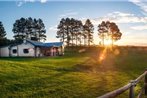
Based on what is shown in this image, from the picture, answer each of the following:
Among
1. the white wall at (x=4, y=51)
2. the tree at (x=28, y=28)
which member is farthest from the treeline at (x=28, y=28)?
the white wall at (x=4, y=51)

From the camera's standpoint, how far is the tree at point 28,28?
397 ft

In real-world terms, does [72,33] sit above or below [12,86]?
above

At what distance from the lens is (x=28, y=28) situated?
12238cm

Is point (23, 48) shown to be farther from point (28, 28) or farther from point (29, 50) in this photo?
point (28, 28)

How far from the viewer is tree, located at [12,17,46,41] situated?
121m

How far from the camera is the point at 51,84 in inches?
750

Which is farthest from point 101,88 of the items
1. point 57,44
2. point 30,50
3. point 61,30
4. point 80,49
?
point 61,30

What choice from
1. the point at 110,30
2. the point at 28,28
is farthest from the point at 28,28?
the point at 110,30

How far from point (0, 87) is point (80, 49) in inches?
3303

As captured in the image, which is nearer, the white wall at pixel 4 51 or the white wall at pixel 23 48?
the white wall at pixel 23 48

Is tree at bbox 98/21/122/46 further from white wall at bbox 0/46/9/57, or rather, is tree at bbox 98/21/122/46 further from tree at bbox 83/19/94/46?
white wall at bbox 0/46/9/57

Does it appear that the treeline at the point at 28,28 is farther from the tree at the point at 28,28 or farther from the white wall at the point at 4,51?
the white wall at the point at 4,51

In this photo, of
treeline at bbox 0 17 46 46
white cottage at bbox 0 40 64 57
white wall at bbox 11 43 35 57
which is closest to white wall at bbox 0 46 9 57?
white cottage at bbox 0 40 64 57

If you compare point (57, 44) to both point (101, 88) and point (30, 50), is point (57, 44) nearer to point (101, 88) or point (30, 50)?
point (30, 50)
